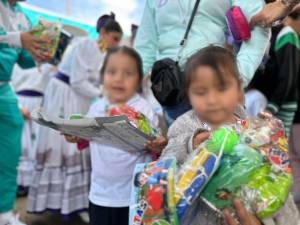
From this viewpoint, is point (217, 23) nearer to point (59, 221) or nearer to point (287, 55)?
point (287, 55)

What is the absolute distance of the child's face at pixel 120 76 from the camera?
1.63m

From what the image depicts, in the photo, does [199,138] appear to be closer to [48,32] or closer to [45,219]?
[48,32]

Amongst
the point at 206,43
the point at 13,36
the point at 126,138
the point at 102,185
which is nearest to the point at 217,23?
the point at 206,43

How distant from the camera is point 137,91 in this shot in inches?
76.3

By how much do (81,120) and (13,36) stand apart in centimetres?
109

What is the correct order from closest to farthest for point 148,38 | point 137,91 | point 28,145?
point 148,38 → point 137,91 → point 28,145

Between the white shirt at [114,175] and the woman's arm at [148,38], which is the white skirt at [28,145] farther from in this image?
the woman's arm at [148,38]

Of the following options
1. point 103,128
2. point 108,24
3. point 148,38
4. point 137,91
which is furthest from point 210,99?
point 108,24

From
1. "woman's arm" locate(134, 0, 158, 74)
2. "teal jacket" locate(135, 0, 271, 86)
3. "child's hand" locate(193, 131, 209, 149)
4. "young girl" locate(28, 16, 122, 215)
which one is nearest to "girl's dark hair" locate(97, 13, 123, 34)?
"young girl" locate(28, 16, 122, 215)

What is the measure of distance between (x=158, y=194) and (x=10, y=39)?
1.53m

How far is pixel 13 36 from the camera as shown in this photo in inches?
81.4

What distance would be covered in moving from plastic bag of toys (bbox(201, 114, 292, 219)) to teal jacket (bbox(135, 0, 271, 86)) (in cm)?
37

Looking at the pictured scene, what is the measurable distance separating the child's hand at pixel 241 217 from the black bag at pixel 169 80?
44 cm

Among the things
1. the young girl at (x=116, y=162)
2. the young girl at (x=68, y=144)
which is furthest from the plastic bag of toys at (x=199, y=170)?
the young girl at (x=68, y=144)
